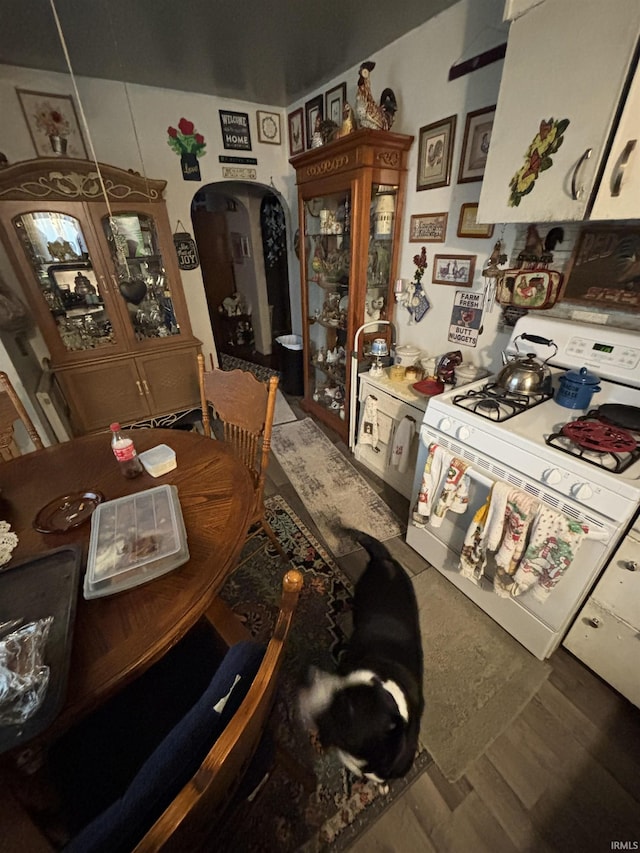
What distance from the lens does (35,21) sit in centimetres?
164

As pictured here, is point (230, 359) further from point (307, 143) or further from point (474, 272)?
point (474, 272)

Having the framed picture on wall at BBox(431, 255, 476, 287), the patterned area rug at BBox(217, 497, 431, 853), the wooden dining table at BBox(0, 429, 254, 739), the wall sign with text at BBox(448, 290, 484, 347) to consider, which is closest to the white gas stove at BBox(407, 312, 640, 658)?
the wall sign with text at BBox(448, 290, 484, 347)

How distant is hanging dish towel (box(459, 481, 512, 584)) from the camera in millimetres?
1218

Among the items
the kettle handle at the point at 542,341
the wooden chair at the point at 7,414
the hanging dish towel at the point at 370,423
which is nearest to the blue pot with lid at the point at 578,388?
the kettle handle at the point at 542,341

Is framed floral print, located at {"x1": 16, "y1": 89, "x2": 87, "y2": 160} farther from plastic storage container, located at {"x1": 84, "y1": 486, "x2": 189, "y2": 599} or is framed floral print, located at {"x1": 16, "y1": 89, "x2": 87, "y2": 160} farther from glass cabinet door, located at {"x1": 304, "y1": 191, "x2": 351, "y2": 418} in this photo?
plastic storage container, located at {"x1": 84, "y1": 486, "x2": 189, "y2": 599}

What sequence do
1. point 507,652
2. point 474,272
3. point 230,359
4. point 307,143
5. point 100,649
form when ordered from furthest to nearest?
point 230,359
point 307,143
point 474,272
point 507,652
point 100,649

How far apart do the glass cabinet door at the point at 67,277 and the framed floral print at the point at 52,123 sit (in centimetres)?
51

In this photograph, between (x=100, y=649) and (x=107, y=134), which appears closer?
(x=100, y=649)

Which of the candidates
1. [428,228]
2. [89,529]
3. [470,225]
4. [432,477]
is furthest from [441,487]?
[428,228]

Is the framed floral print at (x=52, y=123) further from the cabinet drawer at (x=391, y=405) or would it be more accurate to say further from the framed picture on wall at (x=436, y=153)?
the cabinet drawer at (x=391, y=405)

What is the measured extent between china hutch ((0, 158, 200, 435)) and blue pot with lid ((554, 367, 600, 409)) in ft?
8.38

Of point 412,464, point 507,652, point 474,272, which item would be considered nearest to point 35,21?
point 474,272

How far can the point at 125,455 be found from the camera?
117 centimetres

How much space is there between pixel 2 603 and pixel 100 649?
0.93 feet
